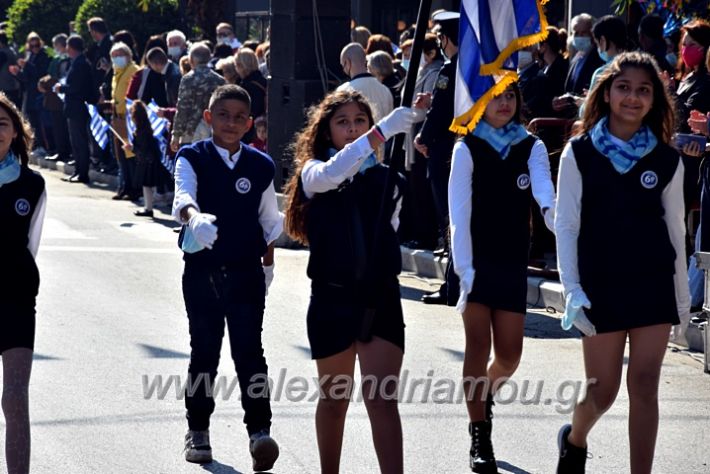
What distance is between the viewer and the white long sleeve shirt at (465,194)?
6.25m

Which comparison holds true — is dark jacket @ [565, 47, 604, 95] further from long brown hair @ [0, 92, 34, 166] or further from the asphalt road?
long brown hair @ [0, 92, 34, 166]

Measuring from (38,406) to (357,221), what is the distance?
8.95 ft

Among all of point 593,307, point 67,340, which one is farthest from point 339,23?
point 593,307

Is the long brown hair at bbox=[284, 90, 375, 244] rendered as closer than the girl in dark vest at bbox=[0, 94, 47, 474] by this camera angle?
No

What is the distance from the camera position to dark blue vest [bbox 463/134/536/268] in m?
6.35

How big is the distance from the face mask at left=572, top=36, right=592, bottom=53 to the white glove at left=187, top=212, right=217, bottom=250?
7.26 m

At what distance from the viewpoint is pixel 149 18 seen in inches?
952

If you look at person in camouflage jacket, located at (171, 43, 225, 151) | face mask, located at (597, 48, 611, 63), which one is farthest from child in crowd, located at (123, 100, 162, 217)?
face mask, located at (597, 48, 611, 63)

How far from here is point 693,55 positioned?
1040cm

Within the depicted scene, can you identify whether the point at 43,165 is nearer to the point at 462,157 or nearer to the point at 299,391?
the point at 299,391

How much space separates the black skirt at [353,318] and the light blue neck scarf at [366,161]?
45 centimetres

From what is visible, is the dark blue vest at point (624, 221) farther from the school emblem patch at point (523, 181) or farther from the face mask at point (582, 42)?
the face mask at point (582, 42)

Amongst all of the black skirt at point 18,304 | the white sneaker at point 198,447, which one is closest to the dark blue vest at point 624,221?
the white sneaker at point 198,447

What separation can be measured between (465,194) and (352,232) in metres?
0.87
